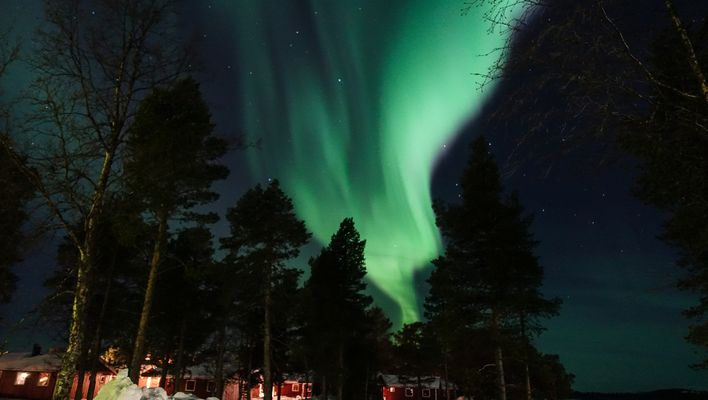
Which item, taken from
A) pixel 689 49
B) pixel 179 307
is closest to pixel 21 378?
pixel 179 307

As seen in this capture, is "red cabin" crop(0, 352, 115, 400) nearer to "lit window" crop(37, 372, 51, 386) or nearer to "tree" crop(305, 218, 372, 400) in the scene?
"lit window" crop(37, 372, 51, 386)

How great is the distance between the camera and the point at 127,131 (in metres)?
11.0

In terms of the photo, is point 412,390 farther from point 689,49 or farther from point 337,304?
point 689,49

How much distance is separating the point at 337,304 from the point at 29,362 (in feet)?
101

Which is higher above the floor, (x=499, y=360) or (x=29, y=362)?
(x=499, y=360)

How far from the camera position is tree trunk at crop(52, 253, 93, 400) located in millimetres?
9219

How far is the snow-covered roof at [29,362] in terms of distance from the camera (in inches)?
1499

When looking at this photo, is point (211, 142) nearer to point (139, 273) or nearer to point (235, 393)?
point (139, 273)

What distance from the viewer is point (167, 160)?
39.6 ft

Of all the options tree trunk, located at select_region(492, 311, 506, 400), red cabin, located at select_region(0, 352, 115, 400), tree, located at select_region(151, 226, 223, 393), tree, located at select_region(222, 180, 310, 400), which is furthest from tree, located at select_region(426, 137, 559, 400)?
red cabin, located at select_region(0, 352, 115, 400)

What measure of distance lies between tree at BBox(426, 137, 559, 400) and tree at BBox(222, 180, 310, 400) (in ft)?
35.4

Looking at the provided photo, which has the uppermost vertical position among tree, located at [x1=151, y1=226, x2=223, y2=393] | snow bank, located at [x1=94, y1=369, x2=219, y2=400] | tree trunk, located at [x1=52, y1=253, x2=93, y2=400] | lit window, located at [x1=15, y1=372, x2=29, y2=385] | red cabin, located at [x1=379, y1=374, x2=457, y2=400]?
tree, located at [x1=151, y1=226, x2=223, y2=393]

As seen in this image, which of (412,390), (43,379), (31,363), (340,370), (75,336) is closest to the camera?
(75,336)

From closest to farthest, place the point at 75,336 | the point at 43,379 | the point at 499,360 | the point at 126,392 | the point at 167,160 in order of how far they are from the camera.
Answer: the point at 75,336
the point at 126,392
the point at 167,160
the point at 499,360
the point at 43,379
